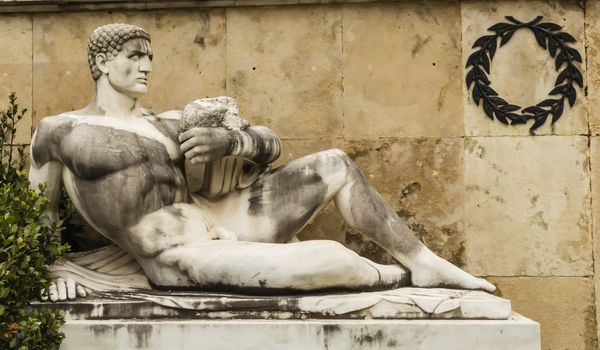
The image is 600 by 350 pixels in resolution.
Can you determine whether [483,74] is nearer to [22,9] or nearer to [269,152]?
[269,152]

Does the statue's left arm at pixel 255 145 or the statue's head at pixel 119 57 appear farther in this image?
the statue's head at pixel 119 57

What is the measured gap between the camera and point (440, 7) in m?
7.91

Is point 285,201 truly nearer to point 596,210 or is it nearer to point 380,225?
point 380,225

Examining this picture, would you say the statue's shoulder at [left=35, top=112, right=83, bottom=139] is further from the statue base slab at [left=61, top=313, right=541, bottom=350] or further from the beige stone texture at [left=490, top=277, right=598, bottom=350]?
the beige stone texture at [left=490, top=277, right=598, bottom=350]

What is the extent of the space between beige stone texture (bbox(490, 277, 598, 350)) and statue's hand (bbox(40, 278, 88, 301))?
3.23m

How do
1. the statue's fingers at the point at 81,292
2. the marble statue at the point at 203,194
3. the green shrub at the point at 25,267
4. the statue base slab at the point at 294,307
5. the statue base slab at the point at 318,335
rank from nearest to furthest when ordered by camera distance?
the green shrub at the point at 25,267
the statue base slab at the point at 318,335
the statue base slab at the point at 294,307
the marble statue at the point at 203,194
the statue's fingers at the point at 81,292

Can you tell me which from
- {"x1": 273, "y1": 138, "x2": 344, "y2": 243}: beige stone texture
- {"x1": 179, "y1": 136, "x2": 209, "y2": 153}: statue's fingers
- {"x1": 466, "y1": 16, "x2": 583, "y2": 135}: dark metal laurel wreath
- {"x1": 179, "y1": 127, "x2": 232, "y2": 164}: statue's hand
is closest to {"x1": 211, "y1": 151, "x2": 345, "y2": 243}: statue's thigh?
{"x1": 179, "y1": 127, "x2": 232, "y2": 164}: statue's hand

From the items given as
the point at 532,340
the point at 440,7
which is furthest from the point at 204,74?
the point at 532,340

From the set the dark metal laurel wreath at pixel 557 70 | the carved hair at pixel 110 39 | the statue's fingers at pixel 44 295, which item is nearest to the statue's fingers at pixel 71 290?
the statue's fingers at pixel 44 295

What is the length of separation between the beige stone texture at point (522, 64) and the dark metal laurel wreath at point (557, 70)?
0.04 m

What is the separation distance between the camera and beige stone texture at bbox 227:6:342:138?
792 cm

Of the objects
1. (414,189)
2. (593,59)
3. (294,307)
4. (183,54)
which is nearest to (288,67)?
(183,54)

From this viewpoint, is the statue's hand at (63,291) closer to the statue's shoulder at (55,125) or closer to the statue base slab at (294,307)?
the statue base slab at (294,307)

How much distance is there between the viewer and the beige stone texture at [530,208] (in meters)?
7.72
